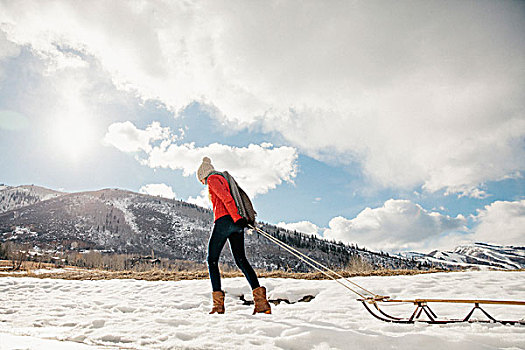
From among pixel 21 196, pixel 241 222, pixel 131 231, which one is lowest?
pixel 241 222

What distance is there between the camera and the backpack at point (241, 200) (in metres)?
3.95

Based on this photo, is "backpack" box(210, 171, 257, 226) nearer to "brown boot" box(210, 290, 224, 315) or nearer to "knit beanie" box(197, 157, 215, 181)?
"knit beanie" box(197, 157, 215, 181)

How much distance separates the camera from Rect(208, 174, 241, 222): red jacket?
3.85 meters

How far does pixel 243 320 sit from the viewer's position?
3.01m

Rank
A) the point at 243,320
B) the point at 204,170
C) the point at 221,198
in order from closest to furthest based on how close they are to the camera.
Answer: the point at 243,320
the point at 221,198
the point at 204,170

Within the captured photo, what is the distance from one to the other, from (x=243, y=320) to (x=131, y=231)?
94.4 meters

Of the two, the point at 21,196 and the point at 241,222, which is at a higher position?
the point at 21,196

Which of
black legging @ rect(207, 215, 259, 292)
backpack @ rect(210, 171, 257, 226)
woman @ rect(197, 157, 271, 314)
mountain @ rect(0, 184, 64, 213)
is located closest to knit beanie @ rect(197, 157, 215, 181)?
backpack @ rect(210, 171, 257, 226)

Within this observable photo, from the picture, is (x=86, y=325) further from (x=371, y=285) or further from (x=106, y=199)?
(x=106, y=199)

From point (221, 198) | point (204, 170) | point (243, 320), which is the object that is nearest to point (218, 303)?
point (243, 320)

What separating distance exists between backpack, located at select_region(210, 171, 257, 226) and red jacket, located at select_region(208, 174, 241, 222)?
60 millimetres

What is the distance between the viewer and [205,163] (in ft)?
14.5

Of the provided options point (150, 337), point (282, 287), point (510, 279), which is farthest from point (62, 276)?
point (510, 279)

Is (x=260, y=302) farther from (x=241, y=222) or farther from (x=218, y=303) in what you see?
(x=241, y=222)
